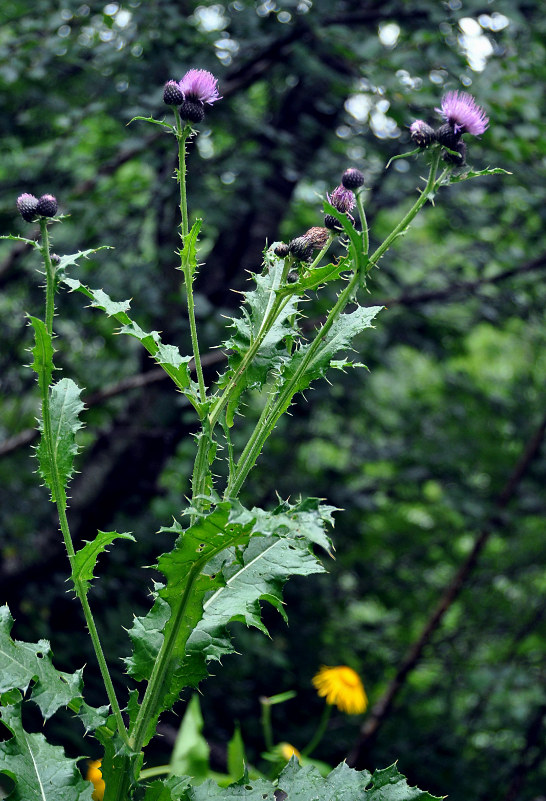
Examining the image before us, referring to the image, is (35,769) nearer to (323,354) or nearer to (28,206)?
(323,354)

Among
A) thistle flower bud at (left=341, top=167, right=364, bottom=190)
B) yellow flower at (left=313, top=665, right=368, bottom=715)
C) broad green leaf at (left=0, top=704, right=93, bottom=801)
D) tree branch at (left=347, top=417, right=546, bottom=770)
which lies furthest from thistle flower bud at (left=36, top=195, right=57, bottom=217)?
tree branch at (left=347, top=417, right=546, bottom=770)

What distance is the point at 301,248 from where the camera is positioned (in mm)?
1537

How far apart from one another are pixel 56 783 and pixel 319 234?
1252mm

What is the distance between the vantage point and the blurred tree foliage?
12.4ft

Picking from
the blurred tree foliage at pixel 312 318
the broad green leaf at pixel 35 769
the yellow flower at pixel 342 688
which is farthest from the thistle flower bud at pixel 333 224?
the yellow flower at pixel 342 688

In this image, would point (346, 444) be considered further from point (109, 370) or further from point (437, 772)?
point (437, 772)

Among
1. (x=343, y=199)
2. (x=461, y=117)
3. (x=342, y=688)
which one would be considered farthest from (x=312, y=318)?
(x=461, y=117)

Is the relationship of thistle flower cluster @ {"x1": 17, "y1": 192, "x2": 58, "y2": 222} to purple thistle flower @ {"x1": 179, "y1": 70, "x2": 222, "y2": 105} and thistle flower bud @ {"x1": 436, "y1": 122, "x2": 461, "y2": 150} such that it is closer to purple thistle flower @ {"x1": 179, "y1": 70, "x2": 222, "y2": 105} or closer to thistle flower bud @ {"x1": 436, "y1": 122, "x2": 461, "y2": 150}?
purple thistle flower @ {"x1": 179, "y1": 70, "x2": 222, "y2": 105}

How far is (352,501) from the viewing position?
4.98 metres

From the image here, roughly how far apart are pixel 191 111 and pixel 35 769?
4.61ft

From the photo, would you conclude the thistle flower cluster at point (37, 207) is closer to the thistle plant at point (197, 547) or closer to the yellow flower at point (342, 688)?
the thistle plant at point (197, 547)

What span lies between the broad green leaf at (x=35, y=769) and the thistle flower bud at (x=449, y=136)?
1418 mm

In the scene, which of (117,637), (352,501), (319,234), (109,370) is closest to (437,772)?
(352,501)

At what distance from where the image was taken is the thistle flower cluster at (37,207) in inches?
61.5
